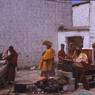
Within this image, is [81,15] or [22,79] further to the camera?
[81,15]

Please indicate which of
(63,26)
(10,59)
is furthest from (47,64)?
(63,26)

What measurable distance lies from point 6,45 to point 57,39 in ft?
10.7

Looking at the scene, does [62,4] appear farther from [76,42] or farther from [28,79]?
[28,79]

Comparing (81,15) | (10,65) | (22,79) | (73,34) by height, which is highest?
(81,15)

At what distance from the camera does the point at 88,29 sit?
70.4 feet

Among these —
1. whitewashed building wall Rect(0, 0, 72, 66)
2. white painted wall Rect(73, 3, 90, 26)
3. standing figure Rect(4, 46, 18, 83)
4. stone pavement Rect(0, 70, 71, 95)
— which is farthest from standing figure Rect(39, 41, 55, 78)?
white painted wall Rect(73, 3, 90, 26)

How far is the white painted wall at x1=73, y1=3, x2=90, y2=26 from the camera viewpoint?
81.9ft

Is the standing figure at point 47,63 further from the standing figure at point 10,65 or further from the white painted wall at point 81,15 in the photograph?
the white painted wall at point 81,15

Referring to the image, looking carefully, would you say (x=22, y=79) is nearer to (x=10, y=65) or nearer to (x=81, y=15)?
(x=10, y=65)

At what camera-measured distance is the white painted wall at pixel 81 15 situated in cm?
2495

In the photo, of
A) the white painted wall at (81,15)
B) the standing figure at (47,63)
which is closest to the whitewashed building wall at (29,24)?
the white painted wall at (81,15)

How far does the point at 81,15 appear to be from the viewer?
25.8m

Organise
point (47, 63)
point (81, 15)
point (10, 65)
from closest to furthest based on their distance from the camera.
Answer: point (47, 63) → point (10, 65) → point (81, 15)

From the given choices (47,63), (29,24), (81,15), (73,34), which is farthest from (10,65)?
(81,15)
